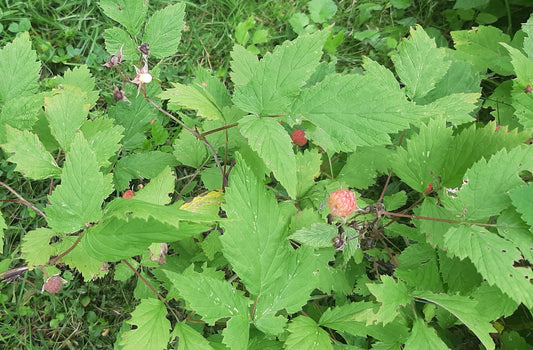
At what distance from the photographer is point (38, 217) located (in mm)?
2461

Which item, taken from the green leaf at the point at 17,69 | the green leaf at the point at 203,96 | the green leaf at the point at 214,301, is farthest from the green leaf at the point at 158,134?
the green leaf at the point at 214,301

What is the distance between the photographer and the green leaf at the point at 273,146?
4.49ft

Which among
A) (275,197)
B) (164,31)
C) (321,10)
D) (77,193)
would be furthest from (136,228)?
(321,10)

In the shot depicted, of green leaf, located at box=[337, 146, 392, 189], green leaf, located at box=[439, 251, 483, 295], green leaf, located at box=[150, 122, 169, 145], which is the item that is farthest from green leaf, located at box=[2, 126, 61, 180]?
green leaf, located at box=[439, 251, 483, 295]

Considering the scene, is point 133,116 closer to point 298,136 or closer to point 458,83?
point 298,136

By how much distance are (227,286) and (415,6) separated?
2.80 metres

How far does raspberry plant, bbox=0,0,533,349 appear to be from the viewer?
1345mm

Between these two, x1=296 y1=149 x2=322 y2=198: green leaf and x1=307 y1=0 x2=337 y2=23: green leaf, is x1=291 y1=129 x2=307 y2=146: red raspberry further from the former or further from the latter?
x1=307 y1=0 x2=337 y2=23: green leaf

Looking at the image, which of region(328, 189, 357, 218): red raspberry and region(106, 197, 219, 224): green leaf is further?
region(328, 189, 357, 218): red raspberry

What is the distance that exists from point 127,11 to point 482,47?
2199 millimetres

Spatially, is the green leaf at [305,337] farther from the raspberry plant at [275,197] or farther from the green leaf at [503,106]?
the green leaf at [503,106]

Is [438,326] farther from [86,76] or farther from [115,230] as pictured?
[86,76]

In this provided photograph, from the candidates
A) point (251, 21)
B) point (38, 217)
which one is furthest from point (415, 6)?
point (38, 217)

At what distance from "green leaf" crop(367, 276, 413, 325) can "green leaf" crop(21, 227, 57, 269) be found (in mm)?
1309
